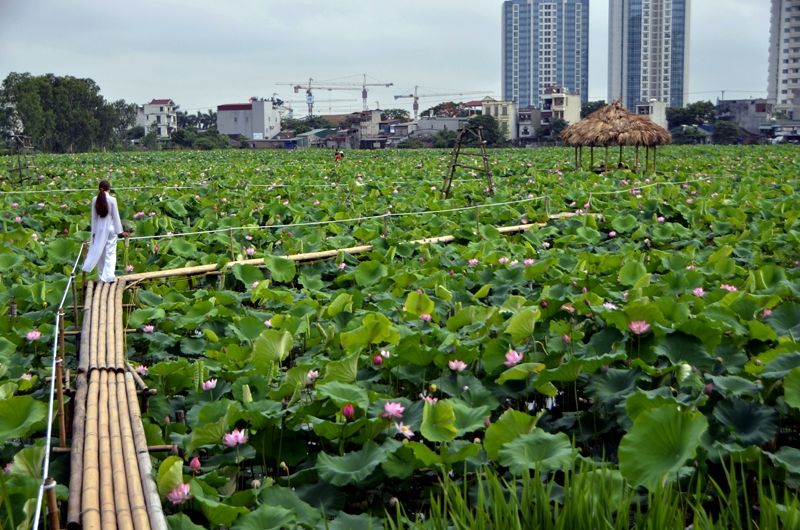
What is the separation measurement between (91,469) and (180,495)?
0.25m

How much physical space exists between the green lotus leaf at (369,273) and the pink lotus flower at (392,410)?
2.73 meters

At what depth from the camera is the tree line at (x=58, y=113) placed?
4384 cm

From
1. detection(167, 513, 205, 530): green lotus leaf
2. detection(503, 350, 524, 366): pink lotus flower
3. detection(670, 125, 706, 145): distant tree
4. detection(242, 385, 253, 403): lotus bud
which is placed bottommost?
detection(167, 513, 205, 530): green lotus leaf

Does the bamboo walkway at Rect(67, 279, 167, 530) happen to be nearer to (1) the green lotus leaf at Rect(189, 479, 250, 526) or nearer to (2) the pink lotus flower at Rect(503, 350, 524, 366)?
(1) the green lotus leaf at Rect(189, 479, 250, 526)

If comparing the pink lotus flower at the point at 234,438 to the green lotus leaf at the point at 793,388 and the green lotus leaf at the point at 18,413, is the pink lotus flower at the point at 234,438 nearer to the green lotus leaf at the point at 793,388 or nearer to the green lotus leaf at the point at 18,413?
the green lotus leaf at the point at 18,413

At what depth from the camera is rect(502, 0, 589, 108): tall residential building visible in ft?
434

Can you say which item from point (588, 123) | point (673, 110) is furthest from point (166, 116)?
point (588, 123)

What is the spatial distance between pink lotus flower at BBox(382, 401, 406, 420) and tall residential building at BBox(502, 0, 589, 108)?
131462 millimetres

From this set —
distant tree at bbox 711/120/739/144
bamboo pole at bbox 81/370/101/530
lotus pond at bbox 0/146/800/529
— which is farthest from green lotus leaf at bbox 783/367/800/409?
distant tree at bbox 711/120/739/144

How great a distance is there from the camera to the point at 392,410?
2.96 meters

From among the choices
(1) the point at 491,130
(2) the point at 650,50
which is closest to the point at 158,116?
(1) the point at 491,130

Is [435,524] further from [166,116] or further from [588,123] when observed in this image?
[166,116]

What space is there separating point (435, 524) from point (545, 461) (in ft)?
1.48

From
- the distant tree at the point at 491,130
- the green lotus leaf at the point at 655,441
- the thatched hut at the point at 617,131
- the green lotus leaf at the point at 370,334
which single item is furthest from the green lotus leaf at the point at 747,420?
the distant tree at the point at 491,130
